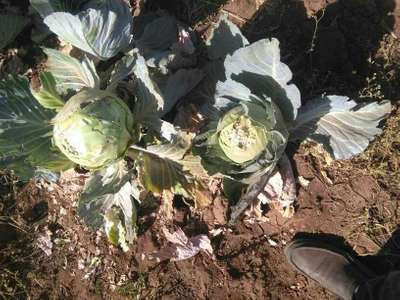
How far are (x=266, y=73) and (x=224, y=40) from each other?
1.61 ft

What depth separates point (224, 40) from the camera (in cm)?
328

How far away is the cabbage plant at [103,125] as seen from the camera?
278 cm

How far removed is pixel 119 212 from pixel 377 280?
5.85 feet

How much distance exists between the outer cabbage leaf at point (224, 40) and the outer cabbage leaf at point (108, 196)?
93cm

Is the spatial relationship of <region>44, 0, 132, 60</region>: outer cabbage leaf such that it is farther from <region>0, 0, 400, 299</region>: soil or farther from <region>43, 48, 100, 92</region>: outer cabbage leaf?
<region>0, 0, 400, 299</region>: soil

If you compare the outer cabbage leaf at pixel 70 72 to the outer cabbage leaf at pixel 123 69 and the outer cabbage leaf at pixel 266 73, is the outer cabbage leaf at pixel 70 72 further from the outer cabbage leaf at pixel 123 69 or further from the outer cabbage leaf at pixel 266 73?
the outer cabbage leaf at pixel 266 73

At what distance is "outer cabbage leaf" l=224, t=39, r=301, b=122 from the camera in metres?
2.79

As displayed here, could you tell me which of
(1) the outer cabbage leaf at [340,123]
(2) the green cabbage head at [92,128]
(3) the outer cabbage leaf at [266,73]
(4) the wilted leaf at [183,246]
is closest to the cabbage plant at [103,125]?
(2) the green cabbage head at [92,128]

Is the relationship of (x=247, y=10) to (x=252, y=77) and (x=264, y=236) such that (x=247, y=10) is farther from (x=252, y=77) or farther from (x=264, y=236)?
(x=264, y=236)

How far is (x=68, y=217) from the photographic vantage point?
4090 mm

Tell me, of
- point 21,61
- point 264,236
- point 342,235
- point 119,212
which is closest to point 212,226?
point 264,236

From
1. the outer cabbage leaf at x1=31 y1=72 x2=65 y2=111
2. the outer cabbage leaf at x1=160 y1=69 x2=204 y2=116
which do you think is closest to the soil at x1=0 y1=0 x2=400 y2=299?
the outer cabbage leaf at x1=160 y1=69 x2=204 y2=116

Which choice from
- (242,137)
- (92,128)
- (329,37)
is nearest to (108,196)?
(92,128)

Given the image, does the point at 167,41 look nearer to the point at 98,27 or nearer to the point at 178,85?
the point at 178,85
